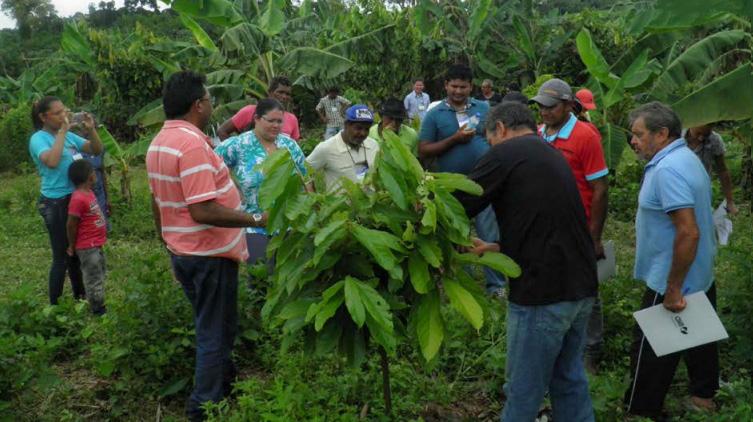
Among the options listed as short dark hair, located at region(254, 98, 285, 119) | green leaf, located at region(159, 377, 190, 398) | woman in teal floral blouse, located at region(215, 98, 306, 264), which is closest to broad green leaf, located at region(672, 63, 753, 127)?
woman in teal floral blouse, located at region(215, 98, 306, 264)

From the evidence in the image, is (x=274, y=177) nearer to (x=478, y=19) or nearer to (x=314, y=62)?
(x=314, y=62)

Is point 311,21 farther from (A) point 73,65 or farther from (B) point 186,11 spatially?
(B) point 186,11

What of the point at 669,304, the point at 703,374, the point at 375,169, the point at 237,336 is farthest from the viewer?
the point at 237,336

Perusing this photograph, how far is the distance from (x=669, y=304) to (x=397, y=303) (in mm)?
1511

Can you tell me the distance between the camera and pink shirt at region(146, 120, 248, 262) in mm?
3609

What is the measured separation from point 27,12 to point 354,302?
4994cm

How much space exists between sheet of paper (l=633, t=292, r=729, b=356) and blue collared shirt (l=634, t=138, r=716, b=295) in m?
0.14

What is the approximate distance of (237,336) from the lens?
4.52m

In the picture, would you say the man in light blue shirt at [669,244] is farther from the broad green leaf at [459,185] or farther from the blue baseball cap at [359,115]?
the blue baseball cap at [359,115]

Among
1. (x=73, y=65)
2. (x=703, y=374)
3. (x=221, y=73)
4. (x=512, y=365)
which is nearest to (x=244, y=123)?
(x=512, y=365)

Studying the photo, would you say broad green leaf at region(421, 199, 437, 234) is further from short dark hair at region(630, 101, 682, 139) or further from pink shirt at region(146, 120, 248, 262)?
short dark hair at region(630, 101, 682, 139)

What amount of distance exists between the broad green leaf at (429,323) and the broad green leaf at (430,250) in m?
0.20

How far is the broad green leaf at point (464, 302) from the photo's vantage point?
300 centimetres

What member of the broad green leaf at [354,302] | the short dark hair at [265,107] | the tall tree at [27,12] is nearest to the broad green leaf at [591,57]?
the short dark hair at [265,107]
